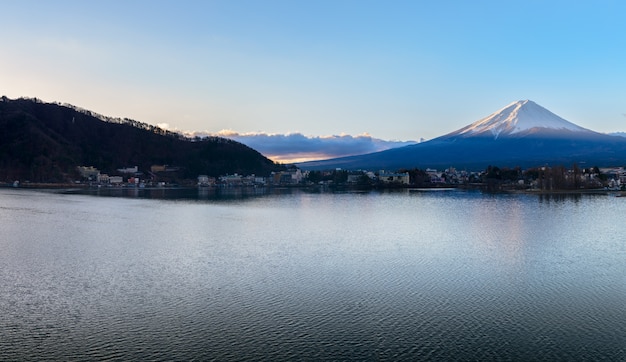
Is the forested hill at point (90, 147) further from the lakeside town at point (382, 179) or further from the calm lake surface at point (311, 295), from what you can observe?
the calm lake surface at point (311, 295)

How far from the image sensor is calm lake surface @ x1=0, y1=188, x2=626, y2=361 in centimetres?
225

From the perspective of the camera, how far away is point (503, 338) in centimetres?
238

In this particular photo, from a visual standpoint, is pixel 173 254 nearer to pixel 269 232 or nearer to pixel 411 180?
pixel 269 232

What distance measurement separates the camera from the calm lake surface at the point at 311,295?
225 centimetres

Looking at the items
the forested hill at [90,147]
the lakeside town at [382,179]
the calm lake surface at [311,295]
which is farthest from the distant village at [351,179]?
the calm lake surface at [311,295]

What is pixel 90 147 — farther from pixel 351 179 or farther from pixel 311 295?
pixel 311 295

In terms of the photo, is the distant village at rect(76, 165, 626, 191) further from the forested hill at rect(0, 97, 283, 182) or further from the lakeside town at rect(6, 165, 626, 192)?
the forested hill at rect(0, 97, 283, 182)

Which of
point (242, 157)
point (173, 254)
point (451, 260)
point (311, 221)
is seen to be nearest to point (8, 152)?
point (242, 157)

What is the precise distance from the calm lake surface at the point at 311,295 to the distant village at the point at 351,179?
48.4 feet

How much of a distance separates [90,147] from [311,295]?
28637mm

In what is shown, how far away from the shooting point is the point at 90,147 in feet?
93.8

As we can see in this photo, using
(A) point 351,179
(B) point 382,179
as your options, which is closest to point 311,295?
(B) point 382,179

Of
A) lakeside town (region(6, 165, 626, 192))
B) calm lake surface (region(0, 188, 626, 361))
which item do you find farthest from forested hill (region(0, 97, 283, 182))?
calm lake surface (region(0, 188, 626, 361))

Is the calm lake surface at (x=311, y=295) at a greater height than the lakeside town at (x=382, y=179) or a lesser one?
lesser
